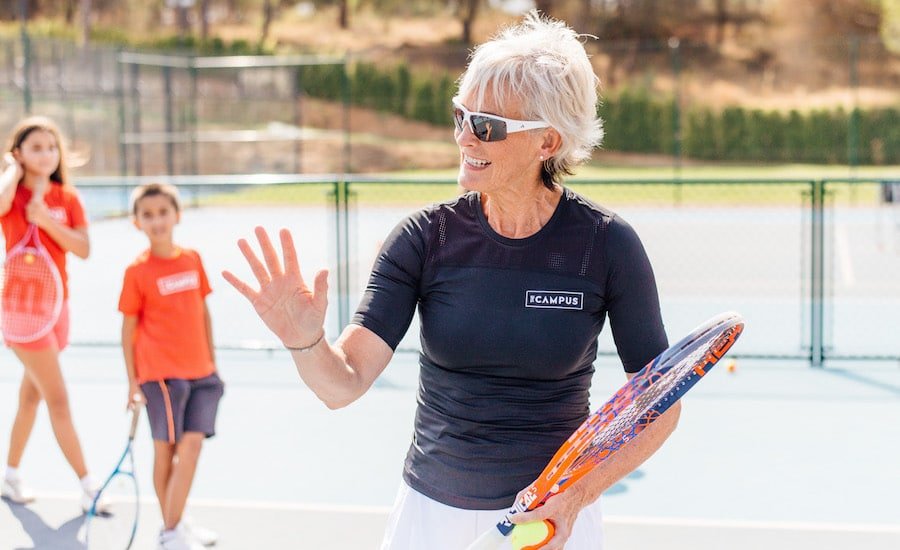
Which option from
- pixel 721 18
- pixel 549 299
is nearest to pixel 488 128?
pixel 549 299

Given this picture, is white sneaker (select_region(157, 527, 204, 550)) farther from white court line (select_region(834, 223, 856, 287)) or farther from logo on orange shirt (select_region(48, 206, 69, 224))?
white court line (select_region(834, 223, 856, 287))

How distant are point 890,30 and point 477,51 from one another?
37450 millimetres

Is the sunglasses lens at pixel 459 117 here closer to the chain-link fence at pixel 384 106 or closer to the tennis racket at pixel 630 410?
the tennis racket at pixel 630 410

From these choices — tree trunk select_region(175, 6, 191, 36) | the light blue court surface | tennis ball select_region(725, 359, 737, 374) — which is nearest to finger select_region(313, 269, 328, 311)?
the light blue court surface

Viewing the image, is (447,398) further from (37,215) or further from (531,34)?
(37,215)

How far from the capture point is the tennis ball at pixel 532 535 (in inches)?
93.7

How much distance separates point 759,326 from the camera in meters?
10.3

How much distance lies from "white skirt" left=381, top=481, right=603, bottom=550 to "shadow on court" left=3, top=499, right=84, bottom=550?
2777 millimetres

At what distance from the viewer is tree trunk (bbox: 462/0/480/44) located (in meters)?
44.6

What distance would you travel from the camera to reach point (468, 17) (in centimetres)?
4494

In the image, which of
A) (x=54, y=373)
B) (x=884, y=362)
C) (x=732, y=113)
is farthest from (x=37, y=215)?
(x=732, y=113)

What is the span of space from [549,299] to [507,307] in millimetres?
88

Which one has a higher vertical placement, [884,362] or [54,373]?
[54,373]

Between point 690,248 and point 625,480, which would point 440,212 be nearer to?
point 625,480
